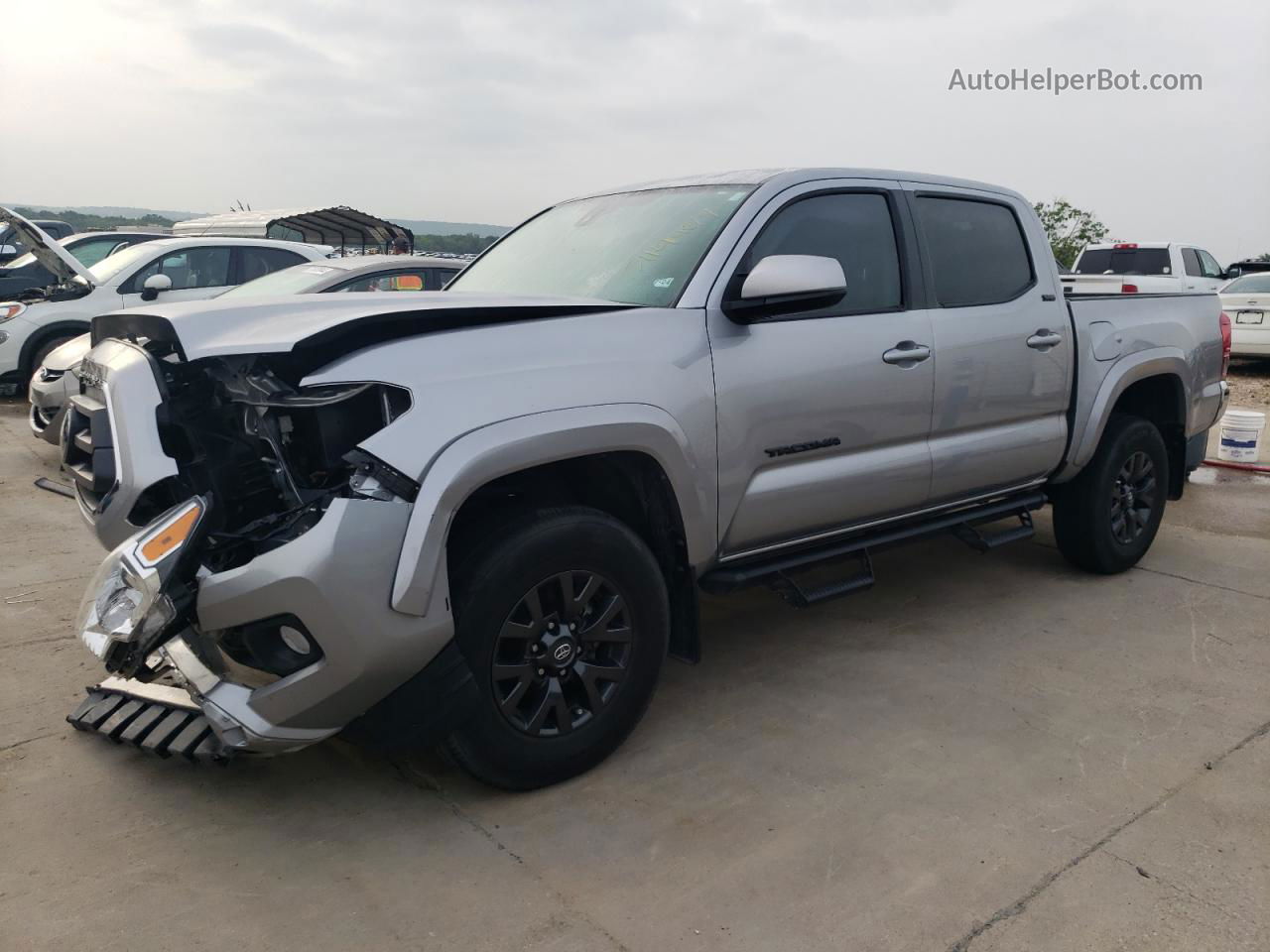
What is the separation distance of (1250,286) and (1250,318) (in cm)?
73

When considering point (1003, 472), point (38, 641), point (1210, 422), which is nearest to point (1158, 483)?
point (1210, 422)

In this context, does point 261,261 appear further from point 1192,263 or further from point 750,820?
point 1192,263

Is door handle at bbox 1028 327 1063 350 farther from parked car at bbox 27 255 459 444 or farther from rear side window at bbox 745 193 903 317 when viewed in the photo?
parked car at bbox 27 255 459 444

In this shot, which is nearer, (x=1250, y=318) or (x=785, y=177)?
(x=785, y=177)

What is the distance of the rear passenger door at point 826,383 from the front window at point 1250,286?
12.3 metres

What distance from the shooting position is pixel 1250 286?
1407cm

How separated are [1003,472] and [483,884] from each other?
2.89 meters

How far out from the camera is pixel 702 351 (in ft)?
10.6

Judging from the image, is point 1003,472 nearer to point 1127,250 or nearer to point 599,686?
point 599,686

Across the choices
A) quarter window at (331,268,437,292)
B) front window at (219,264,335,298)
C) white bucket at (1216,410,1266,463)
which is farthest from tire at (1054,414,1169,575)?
front window at (219,264,335,298)

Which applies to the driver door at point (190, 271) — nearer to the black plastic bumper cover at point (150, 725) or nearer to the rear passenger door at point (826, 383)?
the black plastic bumper cover at point (150, 725)

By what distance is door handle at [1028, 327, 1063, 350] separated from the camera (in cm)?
439

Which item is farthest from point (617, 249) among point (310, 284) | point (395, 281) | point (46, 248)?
point (46, 248)

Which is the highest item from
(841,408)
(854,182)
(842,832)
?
(854,182)
